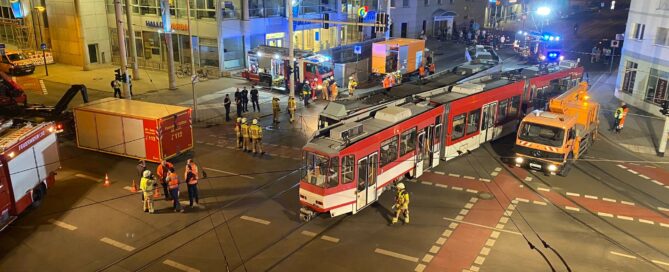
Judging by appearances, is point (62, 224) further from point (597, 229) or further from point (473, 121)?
point (597, 229)

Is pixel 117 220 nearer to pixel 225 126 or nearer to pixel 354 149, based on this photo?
pixel 354 149

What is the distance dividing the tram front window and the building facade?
2427 centimetres

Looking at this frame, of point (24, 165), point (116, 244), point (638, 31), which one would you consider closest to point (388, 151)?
point (116, 244)

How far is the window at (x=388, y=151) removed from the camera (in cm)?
1680

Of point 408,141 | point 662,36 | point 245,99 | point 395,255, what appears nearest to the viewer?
point 395,255

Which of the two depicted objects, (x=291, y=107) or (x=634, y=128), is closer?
(x=291, y=107)

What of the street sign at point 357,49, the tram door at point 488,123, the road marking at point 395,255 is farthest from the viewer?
the street sign at point 357,49

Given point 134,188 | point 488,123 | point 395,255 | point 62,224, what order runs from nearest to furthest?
point 395,255 < point 62,224 < point 134,188 < point 488,123

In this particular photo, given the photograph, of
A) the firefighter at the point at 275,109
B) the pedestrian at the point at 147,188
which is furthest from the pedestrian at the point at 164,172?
the firefighter at the point at 275,109

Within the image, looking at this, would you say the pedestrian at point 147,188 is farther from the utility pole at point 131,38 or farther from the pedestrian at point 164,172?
the utility pole at point 131,38

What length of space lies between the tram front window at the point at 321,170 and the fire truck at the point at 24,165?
873 centimetres

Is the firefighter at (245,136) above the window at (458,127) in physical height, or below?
below

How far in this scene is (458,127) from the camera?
70.2 ft

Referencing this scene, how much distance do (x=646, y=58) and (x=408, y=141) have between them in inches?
851
